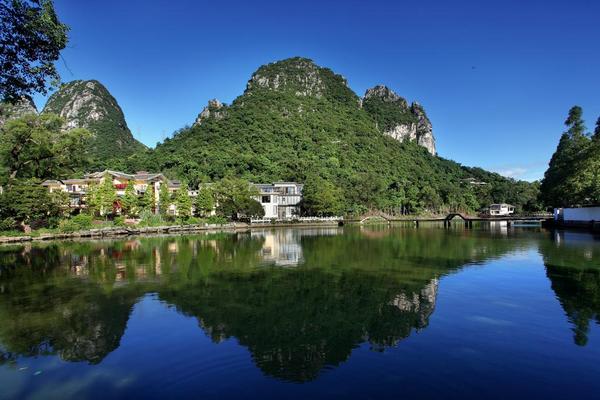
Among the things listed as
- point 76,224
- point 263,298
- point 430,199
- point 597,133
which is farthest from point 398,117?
point 263,298

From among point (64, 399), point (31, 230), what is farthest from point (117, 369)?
point (31, 230)

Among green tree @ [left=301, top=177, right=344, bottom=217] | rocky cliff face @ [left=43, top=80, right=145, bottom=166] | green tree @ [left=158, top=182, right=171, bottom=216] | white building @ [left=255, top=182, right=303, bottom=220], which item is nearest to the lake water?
green tree @ [left=158, top=182, right=171, bottom=216]

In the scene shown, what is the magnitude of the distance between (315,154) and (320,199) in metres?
30.9

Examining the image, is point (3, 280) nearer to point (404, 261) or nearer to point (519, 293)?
point (404, 261)

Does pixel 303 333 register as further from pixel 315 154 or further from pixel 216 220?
pixel 315 154

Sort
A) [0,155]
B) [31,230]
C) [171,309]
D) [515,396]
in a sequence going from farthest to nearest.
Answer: [0,155] → [31,230] → [171,309] → [515,396]

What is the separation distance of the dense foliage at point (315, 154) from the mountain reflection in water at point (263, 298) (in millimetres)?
50116

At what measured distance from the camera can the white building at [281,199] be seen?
68.5 m

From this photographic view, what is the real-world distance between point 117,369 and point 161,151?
89.0m

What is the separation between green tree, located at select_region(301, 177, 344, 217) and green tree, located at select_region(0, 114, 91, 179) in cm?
3342

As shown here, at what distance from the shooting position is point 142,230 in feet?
157

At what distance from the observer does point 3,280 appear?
60.0 ft

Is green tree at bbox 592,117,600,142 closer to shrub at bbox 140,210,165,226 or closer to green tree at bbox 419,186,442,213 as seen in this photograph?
green tree at bbox 419,186,442,213

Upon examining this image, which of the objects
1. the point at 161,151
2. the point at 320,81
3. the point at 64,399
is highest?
the point at 320,81
